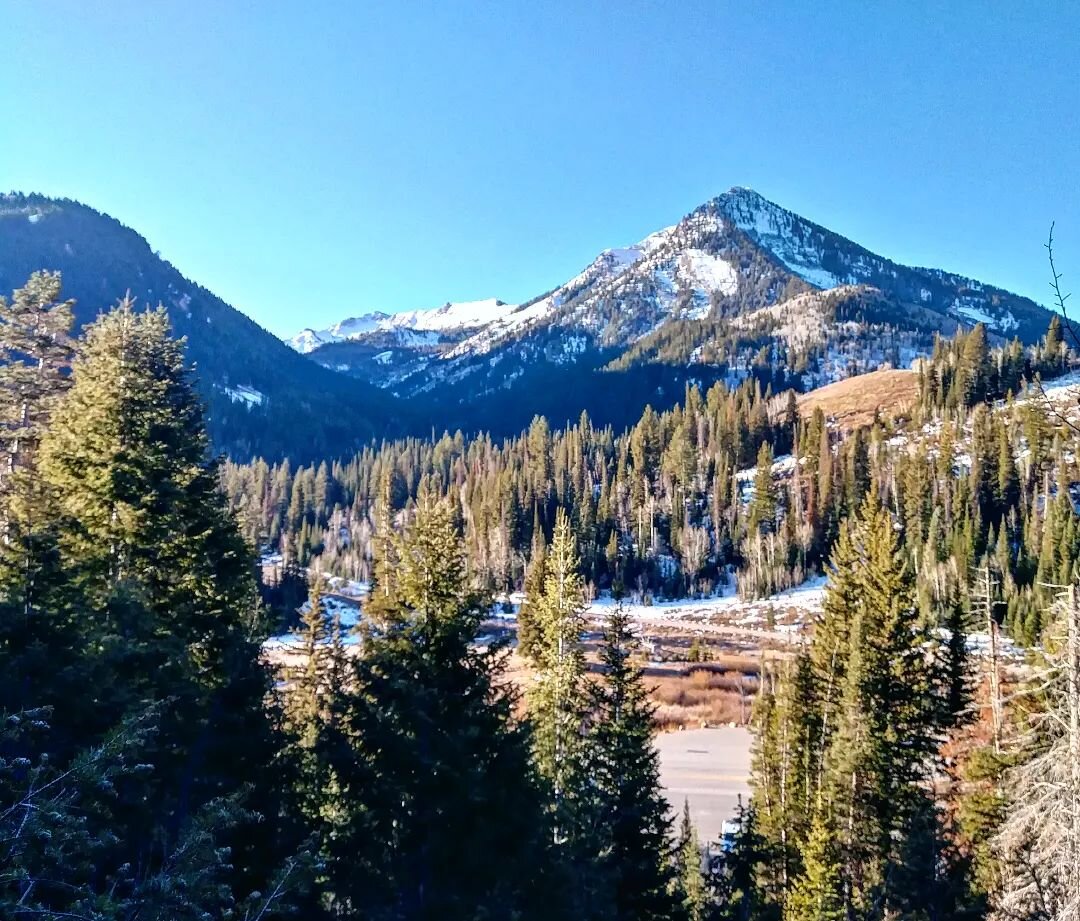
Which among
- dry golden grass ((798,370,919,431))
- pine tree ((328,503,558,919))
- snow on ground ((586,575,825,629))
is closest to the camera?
pine tree ((328,503,558,919))

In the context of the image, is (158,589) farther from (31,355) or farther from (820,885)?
(820,885)

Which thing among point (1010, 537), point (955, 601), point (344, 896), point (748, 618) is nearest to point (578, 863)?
point (344, 896)

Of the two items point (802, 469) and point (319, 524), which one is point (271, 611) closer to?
point (802, 469)

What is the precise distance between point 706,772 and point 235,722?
33.8 metres

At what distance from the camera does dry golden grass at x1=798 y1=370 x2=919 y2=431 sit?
146m

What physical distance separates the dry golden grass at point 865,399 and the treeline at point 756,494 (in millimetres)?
4540

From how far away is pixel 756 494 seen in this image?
115250mm

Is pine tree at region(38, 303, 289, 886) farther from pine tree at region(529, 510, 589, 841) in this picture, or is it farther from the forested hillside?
pine tree at region(529, 510, 589, 841)

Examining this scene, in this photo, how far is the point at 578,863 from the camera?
1343 centimetres

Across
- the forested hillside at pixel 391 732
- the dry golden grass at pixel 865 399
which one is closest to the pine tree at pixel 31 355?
the forested hillside at pixel 391 732

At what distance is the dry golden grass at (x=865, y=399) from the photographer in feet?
481

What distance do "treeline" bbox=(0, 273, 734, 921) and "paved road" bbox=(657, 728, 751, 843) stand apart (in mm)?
18542

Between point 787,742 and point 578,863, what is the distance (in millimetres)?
14491

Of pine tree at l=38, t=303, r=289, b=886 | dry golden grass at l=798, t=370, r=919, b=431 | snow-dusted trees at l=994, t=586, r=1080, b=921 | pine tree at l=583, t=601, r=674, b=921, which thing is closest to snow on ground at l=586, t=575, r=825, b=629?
dry golden grass at l=798, t=370, r=919, b=431
